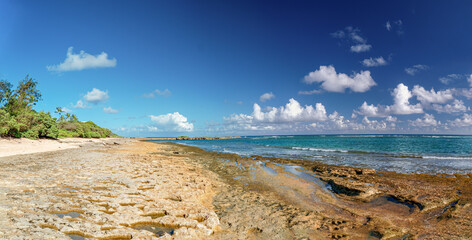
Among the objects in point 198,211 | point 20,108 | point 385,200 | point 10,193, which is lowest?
point 385,200

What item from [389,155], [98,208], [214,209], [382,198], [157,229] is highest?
[98,208]

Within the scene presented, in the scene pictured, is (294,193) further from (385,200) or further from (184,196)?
(184,196)

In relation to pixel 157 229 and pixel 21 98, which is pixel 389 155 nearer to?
pixel 157 229

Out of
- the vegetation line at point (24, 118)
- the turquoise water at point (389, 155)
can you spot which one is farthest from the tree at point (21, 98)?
the turquoise water at point (389, 155)

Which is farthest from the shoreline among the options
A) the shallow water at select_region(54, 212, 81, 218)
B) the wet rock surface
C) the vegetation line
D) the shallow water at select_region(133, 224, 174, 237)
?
the vegetation line

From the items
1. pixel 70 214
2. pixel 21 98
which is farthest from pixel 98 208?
→ pixel 21 98

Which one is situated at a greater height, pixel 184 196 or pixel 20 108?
pixel 20 108

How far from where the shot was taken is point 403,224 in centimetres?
705

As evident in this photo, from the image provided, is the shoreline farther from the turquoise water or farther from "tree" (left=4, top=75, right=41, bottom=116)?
"tree" (left=4, top=75, right=41, bottom=116)

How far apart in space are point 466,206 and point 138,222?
12767 millimetres

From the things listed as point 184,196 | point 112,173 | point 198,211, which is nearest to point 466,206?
point 198,211

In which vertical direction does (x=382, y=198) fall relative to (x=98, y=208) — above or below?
below

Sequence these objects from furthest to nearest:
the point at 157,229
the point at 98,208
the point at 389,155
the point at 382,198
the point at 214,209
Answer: the point at 389,155 → the point at 382,198 → the point at 214,209 → the point at 98,208 → the point at 157,229

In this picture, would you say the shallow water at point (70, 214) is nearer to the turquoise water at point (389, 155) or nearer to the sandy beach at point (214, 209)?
the sandy beach at point (214, 209)
